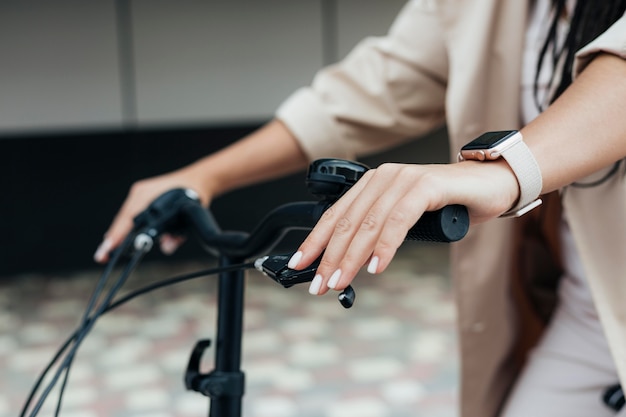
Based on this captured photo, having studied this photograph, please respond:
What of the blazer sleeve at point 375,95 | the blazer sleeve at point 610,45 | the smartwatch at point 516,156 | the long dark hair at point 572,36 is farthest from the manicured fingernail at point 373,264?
the blazer sleeve at point 375,95

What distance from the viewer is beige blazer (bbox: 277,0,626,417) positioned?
1.02m

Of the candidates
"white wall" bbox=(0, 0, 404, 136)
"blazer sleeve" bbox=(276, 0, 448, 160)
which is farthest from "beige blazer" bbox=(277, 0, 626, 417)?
"white wall" bbox=(0, 0, 404, 136)

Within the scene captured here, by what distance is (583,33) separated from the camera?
3.41ft

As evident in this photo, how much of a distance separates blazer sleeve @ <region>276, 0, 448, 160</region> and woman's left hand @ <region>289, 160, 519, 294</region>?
0.64 m

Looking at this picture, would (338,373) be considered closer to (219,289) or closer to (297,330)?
(297,330)

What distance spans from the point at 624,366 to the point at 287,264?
19.2 inches

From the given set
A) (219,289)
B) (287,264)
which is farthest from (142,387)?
(287,264)

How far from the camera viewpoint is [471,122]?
117 cm

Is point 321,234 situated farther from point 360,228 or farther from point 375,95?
point 375,95

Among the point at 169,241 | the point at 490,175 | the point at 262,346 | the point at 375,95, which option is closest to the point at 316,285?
the point at 490,175

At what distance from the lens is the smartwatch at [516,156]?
27.7 inches

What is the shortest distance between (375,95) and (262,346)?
8.18 ft

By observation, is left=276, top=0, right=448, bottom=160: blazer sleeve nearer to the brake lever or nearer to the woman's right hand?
the woman's right hand

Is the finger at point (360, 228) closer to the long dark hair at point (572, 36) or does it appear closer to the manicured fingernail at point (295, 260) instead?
the manicured fingernail at point (295, 260)
